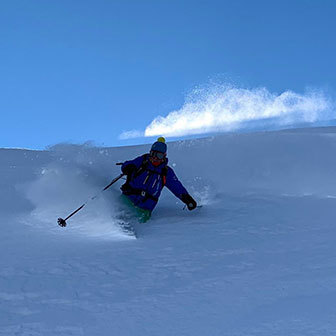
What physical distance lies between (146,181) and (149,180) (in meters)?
0.05

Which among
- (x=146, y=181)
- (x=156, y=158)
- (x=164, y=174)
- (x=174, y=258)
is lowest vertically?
(x=174, y=258)

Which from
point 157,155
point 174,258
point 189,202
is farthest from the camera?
point 157,155

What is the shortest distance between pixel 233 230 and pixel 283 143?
6189mm

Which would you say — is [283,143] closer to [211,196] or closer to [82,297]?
[211,196]

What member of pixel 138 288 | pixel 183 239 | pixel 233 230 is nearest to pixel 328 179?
pixel 233 230

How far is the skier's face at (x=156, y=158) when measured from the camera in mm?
6157

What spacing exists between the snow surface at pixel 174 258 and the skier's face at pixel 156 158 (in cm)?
76

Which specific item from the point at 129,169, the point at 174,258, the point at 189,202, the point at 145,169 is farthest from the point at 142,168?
the point at 174,258

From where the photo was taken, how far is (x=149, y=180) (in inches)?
244

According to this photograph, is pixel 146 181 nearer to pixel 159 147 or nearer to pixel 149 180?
pixel 149 180

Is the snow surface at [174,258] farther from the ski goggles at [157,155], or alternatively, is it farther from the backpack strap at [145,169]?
the ski goggles at [157,155]

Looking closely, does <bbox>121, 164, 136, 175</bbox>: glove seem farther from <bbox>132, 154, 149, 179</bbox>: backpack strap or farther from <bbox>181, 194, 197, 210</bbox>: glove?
<bbox>181, 194, 197, 210</bbox>: glove

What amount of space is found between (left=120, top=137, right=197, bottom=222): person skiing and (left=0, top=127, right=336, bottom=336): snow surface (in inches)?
11.0

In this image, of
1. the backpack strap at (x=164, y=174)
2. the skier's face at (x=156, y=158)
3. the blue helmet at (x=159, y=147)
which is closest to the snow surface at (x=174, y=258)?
the backpack strap at (x=164, y=174)
